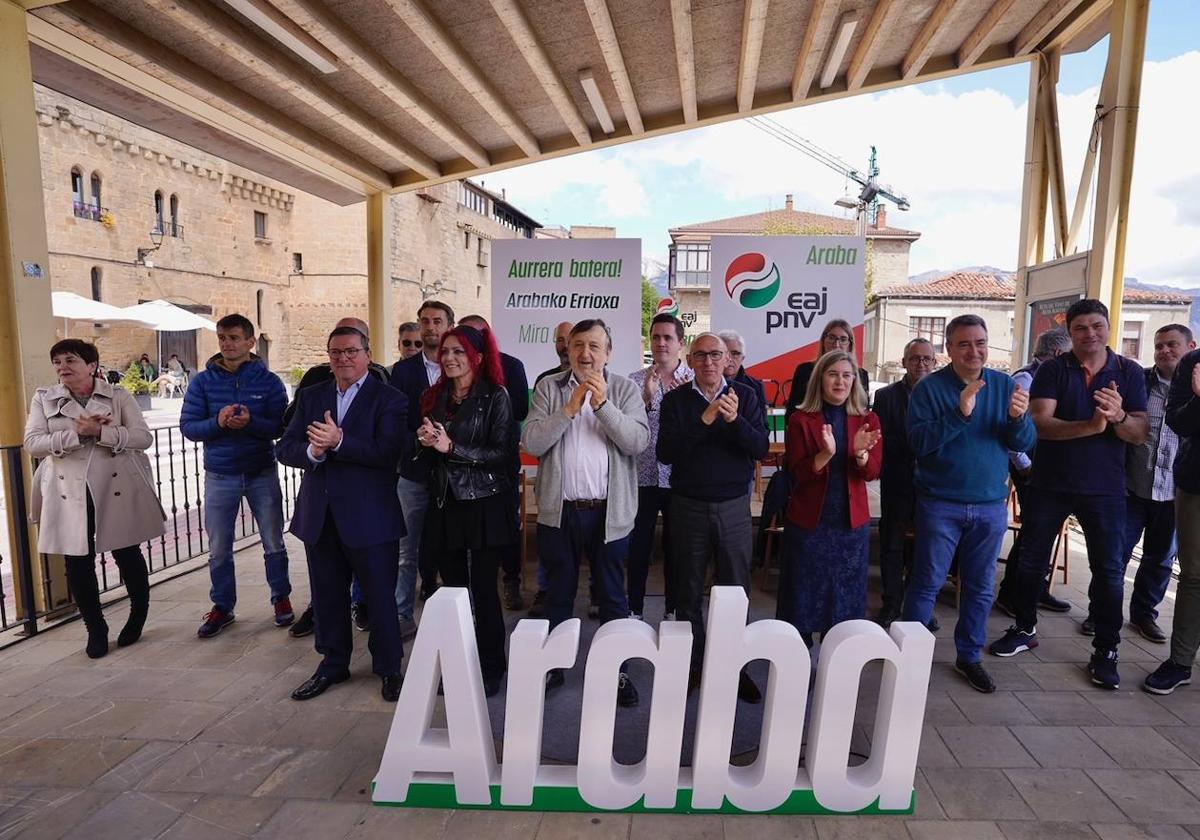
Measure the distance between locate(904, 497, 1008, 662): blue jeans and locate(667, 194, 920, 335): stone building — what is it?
116ft

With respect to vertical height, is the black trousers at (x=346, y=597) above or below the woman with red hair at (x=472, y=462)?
below

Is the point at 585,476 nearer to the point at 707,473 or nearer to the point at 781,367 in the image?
the point at 707,473

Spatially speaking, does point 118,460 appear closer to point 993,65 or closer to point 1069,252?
point 1069,252

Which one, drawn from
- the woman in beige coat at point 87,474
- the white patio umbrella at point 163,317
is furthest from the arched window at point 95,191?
the woman in beige coat at point 87,474

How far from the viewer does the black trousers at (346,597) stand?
120 inches

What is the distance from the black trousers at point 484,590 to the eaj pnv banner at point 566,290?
2.86m

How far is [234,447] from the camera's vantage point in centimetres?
379

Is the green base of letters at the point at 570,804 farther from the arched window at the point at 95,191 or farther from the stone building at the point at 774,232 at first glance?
the stone building at the point at 774,232

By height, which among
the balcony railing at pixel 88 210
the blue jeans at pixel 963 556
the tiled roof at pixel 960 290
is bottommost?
the blue jeans at pixel 963 556

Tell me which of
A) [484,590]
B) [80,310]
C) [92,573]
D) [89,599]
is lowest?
[89,599]

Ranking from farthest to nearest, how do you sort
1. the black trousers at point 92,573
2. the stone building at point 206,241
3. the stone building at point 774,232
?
the stone building at point 774,232
the stone building at point 206,241
the black trousers at point 92,573

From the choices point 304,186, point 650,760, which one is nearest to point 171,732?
point 650,760

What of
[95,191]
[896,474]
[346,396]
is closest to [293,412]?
[346,396]

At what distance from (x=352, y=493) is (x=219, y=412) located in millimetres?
1302
